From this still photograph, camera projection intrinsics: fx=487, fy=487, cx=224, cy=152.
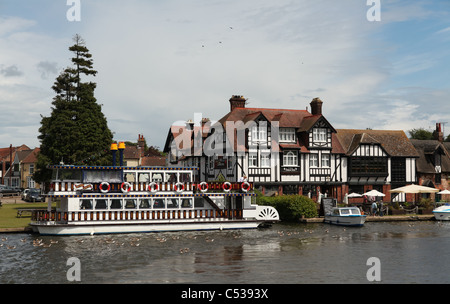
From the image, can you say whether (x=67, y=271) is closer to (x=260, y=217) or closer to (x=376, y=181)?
(x=260, y=217)

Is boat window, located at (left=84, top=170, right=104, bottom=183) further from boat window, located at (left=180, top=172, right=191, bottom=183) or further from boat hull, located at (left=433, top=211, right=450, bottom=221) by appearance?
boat hull, located at (left=433, top=211, right=450, bottom=221)

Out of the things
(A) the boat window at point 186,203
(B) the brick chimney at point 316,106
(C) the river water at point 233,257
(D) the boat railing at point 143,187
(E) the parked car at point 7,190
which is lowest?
(C) the river water at point 233,257

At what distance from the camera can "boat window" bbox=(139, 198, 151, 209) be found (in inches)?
1368

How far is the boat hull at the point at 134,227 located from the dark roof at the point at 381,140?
24.2 metres

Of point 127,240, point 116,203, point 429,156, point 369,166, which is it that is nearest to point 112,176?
point 116,203

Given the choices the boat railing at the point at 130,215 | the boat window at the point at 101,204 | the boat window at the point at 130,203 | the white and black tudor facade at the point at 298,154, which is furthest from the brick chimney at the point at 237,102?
the boat window at the point at 101,204

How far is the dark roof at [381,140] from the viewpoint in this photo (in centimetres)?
5666

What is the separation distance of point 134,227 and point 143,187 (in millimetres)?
2826

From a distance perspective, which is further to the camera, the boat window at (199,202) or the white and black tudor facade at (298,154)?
the white and black tudor facade at (298,154)

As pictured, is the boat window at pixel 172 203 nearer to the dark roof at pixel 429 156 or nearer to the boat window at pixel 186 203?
the boat window at pixel 186 203

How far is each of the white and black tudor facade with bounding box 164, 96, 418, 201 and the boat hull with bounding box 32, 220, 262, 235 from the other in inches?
542

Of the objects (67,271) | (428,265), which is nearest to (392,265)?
(428,265)

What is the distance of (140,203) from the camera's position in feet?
114

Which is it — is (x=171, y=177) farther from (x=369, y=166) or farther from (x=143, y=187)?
(x=369, y=166)
